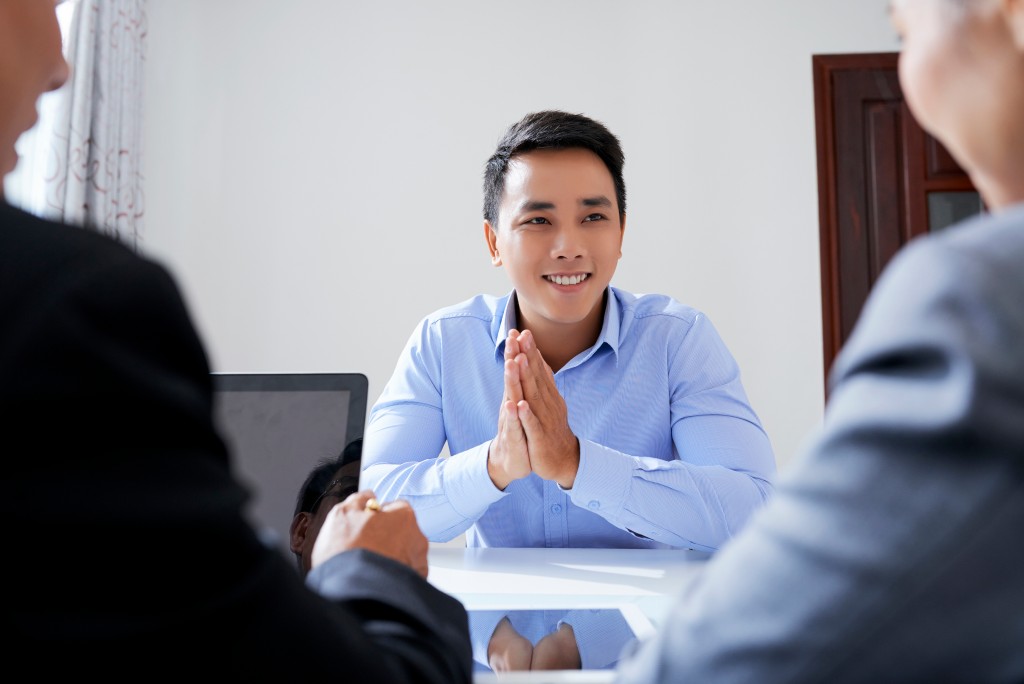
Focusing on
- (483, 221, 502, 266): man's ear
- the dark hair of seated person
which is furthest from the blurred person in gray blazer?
(483, 221, 502, 266): man's ear

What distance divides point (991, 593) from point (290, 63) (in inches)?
141

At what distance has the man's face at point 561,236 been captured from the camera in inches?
74.4

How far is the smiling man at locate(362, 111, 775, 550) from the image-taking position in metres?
1.51

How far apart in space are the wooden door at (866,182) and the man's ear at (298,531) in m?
2.79

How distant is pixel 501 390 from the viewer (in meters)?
1.83

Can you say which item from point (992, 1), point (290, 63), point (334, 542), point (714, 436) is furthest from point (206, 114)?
point (992, 1)

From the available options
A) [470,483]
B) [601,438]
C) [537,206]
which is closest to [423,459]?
[470,483]

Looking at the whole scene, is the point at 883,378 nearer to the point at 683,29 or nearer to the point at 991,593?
the point at 991,593

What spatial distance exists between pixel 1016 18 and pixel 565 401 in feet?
4.16

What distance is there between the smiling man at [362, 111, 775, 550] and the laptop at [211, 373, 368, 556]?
1.29 feet

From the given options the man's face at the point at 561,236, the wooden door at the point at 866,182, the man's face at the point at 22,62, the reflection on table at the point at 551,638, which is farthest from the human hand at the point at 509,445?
the wooden door at the point at 866,182

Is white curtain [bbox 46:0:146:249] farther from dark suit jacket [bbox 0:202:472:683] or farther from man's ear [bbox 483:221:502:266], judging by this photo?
dark suit jacket [bbox 0:202:472:683]

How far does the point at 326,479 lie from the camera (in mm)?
1149

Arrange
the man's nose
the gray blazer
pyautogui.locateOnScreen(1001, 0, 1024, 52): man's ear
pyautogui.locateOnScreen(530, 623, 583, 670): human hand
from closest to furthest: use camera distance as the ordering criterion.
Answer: the gray blazer
pyautogui.locateOnScreen(1001, 0, 1024, 52): man's ear
pyautogui.locateOnScreen(530, 623, 583, 670): human hand
the man's nose
